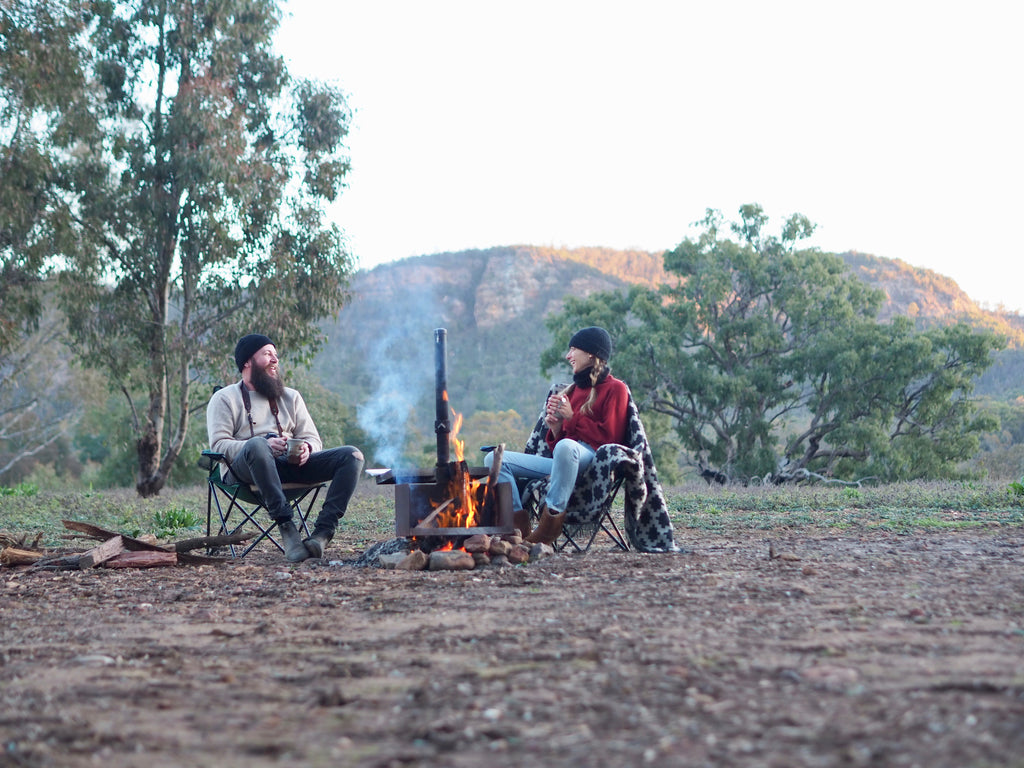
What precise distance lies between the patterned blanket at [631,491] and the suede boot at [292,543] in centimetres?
128

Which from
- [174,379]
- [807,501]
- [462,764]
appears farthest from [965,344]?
[462,764]

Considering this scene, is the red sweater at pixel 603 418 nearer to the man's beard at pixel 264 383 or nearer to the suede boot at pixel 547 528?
the suede boot at pixel 547 528

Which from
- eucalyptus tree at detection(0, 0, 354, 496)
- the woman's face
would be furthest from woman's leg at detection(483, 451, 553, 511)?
eucalyptus tree at detection(0, 0, 354, 496)

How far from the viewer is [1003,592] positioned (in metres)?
3.24

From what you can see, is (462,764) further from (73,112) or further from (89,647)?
(73,112)

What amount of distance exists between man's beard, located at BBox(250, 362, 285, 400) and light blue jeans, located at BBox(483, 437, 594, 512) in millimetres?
1396

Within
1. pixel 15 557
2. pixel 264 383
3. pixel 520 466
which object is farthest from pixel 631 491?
pixel 15 557

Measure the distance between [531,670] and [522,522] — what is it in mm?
2913

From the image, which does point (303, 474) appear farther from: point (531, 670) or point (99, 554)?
point (531, 670)

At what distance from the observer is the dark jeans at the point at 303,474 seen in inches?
197

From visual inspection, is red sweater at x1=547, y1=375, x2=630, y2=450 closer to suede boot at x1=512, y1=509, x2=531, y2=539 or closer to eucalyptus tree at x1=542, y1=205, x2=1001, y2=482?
suede boot at x1=512, y1=509, x2=531, y2=539

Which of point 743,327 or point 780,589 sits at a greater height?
point 743,327

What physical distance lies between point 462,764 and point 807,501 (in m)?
7.71

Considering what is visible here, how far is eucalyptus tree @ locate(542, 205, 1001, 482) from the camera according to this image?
16.9 meters
